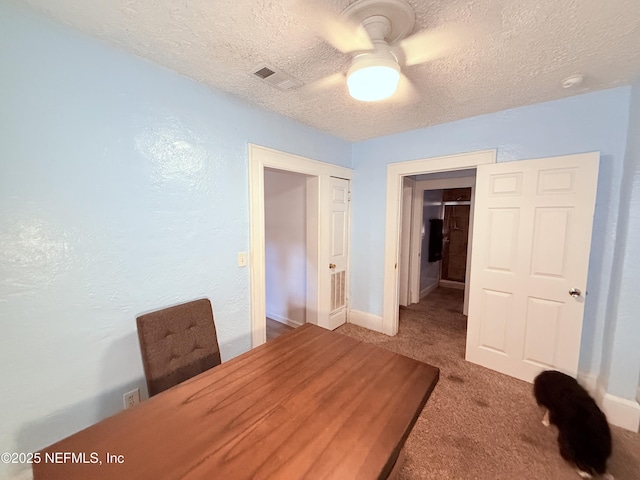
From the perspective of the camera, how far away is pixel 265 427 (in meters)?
0.88

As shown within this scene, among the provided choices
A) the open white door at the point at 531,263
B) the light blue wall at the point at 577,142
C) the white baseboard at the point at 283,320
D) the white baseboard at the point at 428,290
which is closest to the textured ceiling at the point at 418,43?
the light blue wall at the point at 577,142

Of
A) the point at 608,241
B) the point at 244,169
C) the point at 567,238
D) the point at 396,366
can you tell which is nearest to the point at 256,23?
the point at 244,169

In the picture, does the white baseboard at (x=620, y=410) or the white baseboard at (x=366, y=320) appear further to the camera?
the white baseboard at (x=366, y=320)

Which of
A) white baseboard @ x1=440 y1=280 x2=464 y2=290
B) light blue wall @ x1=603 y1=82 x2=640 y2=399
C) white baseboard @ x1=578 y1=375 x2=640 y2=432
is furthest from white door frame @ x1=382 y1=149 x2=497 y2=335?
white baseboard @ x1=440 y1=280 x2=464 y2=290

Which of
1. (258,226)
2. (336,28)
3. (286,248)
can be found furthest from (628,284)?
(286,248)

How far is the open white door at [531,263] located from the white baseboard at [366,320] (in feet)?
3.25

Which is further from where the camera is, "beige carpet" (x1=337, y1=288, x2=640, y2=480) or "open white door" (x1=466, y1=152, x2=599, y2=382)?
"open white door" (x1=466, y1=152, x2=599, y2=382)

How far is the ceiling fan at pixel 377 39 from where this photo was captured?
1.10 metres

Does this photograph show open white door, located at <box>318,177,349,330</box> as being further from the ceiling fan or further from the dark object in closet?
the dark object in closet

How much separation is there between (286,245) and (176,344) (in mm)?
2055

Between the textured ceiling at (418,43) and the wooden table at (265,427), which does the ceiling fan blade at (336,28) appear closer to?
the textured ceiling at (418,43)

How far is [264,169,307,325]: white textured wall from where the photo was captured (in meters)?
3.13

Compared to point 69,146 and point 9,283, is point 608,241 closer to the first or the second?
point 69,146

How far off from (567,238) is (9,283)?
353 centimetres
